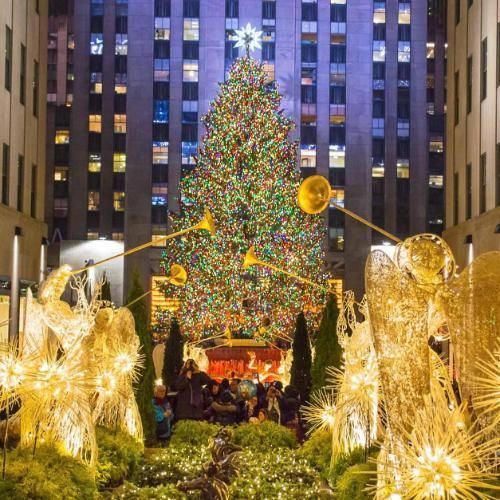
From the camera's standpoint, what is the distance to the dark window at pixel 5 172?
25328 millimetres

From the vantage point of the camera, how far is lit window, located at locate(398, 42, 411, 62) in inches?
2146

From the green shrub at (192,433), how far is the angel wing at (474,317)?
9309 millimetres

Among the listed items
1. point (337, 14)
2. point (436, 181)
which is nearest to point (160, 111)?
point (337, 14)

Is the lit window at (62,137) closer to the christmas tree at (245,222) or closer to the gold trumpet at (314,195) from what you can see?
the christmas tree at (245,222)

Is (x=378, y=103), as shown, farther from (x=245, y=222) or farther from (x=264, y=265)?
(x=264, y=265)

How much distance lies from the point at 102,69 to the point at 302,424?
4016 cm

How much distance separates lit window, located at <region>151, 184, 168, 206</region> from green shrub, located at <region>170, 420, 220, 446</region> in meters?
36.9

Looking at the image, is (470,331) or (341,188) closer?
(470,331)

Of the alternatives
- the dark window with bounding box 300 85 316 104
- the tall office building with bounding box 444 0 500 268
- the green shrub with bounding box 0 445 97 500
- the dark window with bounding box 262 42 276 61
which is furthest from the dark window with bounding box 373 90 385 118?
the green shrub with bounding box 0 445 97 500

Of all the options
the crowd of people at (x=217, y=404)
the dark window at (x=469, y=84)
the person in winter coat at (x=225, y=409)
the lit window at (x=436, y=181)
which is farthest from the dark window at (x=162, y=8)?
the person in winter coat at (x=225, y=409)

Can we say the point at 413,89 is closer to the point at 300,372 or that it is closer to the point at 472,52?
the point at 472,52

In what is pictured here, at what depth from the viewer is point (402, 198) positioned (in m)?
55.1

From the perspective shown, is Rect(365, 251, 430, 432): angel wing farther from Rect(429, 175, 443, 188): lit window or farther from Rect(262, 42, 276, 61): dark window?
Rect(429, 175, 443, 188): lit window

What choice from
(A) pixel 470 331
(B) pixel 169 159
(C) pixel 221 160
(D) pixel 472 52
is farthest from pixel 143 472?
(B) pixel 169 159
